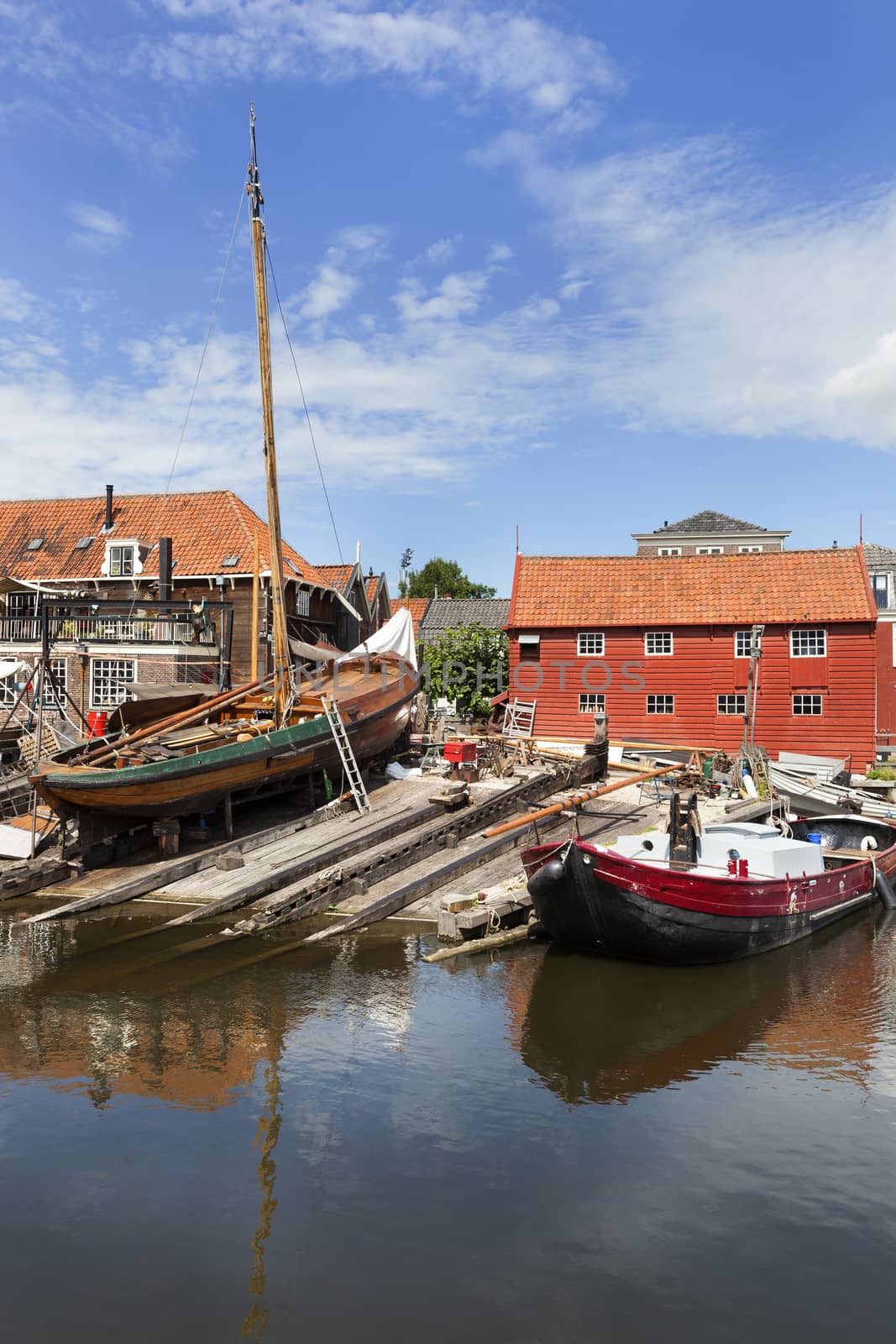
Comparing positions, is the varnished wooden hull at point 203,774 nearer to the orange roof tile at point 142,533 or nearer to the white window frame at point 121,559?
the orange roof tile at point 142,533

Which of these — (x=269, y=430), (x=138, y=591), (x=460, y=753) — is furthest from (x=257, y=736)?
(x=138, y=591)

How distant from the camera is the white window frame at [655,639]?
3450 cm

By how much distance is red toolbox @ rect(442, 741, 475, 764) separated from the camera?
25.5 metres

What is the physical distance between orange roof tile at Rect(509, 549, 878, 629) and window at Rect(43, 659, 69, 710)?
15.8 meters

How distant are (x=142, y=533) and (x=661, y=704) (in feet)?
66.2

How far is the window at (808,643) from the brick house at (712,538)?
1516cm

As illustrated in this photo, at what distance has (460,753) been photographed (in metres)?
25.5

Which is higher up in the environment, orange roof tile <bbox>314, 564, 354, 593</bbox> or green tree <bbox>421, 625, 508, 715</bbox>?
orange roof tile <bbox>314, 564, 354, 593</bbox>

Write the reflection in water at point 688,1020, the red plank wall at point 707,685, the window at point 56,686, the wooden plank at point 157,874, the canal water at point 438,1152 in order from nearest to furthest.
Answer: the canal water at point 438,1152 < the reflection in water at point 688,1020 < the wooden plank at point 157,874 < the window at point 56,686 < the red plank wall at point 707,685

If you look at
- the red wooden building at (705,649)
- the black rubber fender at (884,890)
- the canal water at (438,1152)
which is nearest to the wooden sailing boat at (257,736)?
the canal water at (438,1152)

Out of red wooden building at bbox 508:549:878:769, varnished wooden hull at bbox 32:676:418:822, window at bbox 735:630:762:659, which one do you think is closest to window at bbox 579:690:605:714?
red wooden building at bbox 508:549:878:769

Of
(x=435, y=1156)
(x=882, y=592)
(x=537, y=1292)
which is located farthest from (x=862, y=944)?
(x=882, y=592)

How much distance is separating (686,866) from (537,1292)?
31.9ft

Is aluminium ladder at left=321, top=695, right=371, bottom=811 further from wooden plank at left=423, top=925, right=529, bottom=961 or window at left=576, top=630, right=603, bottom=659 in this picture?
window at left=576, top=630, right=603, bottom=659
